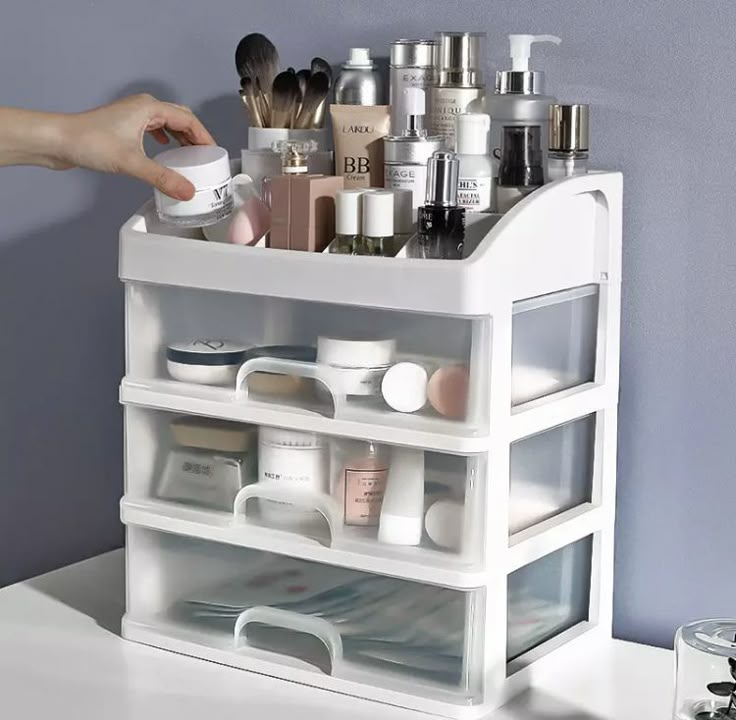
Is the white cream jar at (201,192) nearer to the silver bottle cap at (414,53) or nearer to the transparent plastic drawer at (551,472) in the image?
the silver bottle cap at (414,53)

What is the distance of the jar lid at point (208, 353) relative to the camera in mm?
1020

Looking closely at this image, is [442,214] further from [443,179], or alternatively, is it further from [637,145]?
[637,145]

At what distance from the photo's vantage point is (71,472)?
150cm

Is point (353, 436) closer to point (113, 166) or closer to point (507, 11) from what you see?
point (113, 166)

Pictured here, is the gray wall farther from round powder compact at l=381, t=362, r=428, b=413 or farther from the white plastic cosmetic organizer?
round powder compact at l=381, t=362, r=428, b=413

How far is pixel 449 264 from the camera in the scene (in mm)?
890

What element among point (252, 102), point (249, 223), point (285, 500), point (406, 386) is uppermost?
point (252, 102)

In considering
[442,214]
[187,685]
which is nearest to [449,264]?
[442,214]

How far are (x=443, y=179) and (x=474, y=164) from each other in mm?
72

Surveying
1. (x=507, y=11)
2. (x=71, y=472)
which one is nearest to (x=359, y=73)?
(x=507, y=11)

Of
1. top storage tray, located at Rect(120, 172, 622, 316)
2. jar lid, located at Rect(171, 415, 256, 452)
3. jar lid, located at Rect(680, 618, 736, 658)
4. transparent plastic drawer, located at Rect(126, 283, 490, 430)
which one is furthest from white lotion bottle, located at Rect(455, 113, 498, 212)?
jar lid, located at Rect(680, 618, 736, 658)

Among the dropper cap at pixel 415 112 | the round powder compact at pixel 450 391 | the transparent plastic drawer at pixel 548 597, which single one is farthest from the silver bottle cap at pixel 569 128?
the transparent plastic drawer at pixel 548 597

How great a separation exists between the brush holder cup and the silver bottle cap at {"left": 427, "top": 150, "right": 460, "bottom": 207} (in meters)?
0.35

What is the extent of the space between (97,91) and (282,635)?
0.67 m
